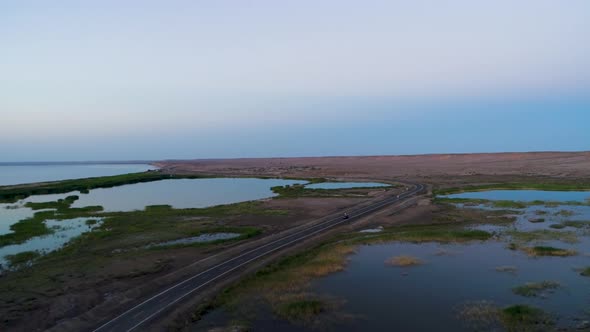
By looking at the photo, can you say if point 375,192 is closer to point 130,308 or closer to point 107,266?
point 107,266

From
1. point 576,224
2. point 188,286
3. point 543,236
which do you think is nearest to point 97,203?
point 188,286

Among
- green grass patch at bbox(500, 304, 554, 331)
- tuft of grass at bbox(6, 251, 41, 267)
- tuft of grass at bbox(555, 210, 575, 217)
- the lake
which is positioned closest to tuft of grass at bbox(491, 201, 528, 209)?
tuft of grass at bbox(555, 210, 575, 217)

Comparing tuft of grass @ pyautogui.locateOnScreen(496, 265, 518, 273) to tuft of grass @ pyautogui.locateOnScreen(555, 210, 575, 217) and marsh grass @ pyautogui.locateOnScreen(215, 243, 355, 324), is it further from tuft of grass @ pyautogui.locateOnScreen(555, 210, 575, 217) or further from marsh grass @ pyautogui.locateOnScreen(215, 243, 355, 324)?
tuft of grass @ pyautogui.locateOnScreen(555, 210, 575, 217)

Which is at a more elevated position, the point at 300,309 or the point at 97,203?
the point at 97,203

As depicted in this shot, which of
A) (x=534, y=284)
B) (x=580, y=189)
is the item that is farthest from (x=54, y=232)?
(x=580, y=189)

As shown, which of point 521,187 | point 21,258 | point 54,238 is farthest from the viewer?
point 521,187

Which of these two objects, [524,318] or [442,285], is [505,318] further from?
[442,285]
